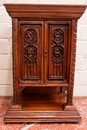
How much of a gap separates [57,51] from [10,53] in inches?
17.1

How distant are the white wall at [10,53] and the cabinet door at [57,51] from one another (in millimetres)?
349

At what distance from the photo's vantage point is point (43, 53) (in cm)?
94

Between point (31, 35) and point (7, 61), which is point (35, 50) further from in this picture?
point (7, 61)

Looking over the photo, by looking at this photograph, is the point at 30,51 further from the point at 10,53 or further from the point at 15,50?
the point at 10,53

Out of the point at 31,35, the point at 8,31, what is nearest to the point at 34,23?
the point at 31,35

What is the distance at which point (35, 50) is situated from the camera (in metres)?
0.93

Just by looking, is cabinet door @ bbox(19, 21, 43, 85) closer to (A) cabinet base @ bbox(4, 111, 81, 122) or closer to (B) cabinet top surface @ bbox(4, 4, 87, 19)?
(B) cabinet top surface @ bbox(4, 4, 87, 19)

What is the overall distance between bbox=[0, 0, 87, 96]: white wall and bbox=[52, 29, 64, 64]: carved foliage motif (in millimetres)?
356

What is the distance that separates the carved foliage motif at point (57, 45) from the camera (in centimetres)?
92

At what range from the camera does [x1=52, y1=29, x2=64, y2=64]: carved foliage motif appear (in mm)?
924

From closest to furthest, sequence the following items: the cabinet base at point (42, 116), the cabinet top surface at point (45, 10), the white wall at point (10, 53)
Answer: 1. the cabinet top surface at point (45, 10)
2. the cabinet base at point (42, 116)
3. the white wall at point (10, 53)

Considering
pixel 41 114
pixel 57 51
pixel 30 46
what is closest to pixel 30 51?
pixel 30 46

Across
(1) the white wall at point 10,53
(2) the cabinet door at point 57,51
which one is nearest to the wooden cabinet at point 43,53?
(2) the cabinet door at point 57,51

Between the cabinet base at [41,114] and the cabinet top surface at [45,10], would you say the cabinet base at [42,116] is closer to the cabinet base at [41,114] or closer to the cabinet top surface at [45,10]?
the cabinet base at [41,114]
